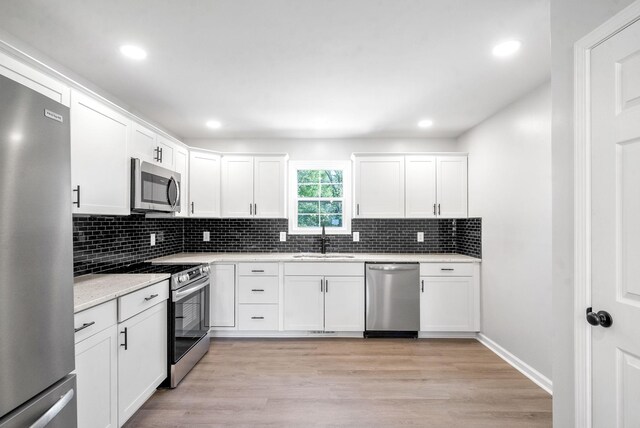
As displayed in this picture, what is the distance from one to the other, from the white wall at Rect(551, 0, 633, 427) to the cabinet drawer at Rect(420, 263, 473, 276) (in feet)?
6.38

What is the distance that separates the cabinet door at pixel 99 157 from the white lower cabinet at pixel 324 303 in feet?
6.39

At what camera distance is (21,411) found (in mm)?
1075

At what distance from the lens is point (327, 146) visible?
4145mm

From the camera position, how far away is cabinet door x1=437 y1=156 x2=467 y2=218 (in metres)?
3.80

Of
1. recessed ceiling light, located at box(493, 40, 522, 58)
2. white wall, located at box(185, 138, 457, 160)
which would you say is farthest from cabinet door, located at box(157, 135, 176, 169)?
recessed ceiling light, located at box(493, 40, 522, 58)

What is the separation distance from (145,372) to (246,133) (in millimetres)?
2820

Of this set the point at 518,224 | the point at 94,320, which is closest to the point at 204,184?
the point at 94,320

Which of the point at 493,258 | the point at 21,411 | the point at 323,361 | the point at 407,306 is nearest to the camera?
the point at 21,411

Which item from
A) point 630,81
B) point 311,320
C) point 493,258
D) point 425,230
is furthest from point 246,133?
point 630,81

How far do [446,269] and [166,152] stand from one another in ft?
11.0

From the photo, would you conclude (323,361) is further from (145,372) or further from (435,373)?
(145,372)

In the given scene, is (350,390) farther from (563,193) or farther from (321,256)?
(563,193)

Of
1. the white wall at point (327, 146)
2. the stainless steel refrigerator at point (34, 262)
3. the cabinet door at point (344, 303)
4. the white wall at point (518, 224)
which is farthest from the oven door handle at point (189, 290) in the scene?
the white wall at point (518, 224)

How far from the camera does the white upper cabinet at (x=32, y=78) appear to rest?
1.36 meters
